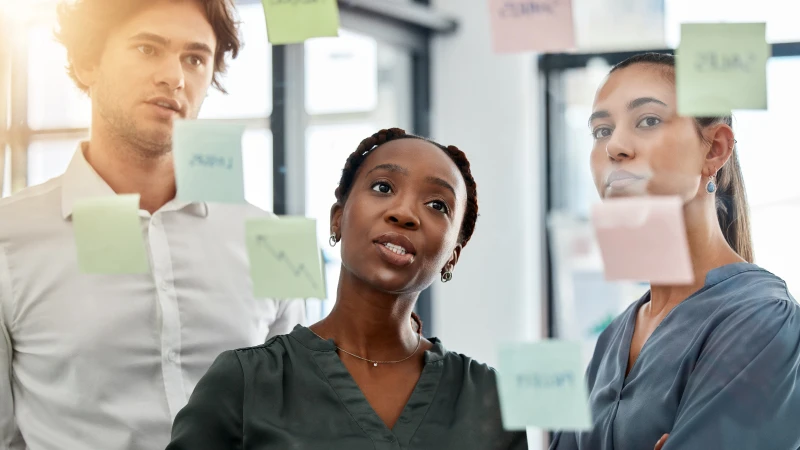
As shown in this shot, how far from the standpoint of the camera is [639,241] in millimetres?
1082

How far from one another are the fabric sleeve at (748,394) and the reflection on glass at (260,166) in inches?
80.8

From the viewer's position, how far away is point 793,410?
3.83 feet

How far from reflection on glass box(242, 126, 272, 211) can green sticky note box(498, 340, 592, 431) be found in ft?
6.86

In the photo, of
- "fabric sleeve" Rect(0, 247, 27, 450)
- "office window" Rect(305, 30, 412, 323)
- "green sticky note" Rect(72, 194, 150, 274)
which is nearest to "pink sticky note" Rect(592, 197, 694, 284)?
"green sticky note" Rect(72, 194, 150, 274)

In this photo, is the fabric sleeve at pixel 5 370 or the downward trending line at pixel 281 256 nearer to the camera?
the downward trending line at pixel 281 256

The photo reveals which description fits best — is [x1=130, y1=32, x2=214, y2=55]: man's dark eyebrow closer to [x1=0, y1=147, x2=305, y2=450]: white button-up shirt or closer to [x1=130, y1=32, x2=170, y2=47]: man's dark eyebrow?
[x1=130, y1=32, x2=170, y2=47]: man's dark eyebrow

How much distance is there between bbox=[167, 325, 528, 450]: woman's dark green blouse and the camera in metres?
1.24

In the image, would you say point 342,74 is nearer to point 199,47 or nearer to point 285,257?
point 199,47

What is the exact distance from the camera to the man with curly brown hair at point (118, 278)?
1466mm

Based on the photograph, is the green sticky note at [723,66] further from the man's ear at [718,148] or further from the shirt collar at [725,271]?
the shirt collar at [725,271]

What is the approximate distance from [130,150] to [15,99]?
0.85 meters

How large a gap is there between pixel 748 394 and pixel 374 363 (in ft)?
1.64

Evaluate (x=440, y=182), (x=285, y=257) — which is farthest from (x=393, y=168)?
(x=285, y=257)

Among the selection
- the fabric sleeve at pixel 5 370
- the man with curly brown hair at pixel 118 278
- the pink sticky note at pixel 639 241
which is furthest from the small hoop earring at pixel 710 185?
the fabric sleeve at pixel 5 370
